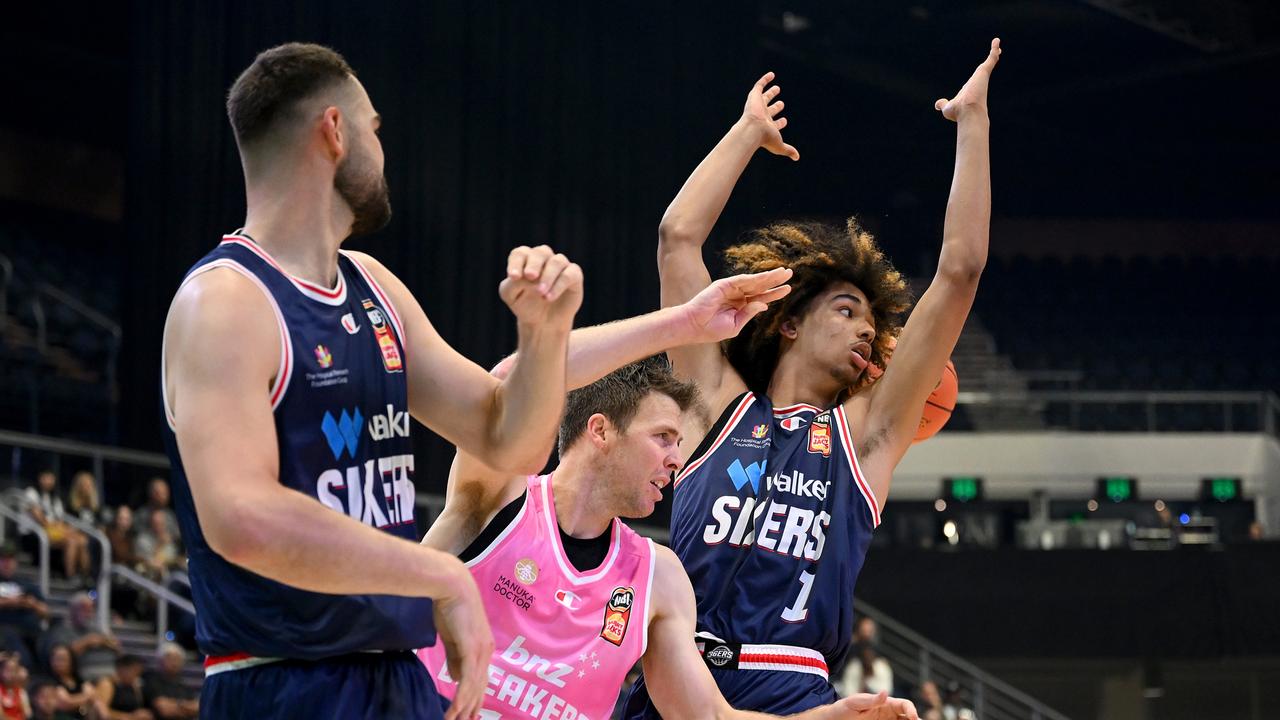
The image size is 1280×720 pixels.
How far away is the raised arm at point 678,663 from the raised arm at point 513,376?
1.02 metres

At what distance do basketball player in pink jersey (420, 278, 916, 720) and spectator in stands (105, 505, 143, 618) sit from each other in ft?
30.2

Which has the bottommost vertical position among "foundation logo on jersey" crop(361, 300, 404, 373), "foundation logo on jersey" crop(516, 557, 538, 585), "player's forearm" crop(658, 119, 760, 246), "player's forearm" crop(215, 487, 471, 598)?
"foundation logo on jersey" crop(516, 557, 538, 585)

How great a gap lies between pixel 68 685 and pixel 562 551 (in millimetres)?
7558

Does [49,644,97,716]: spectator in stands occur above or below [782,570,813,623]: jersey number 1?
below

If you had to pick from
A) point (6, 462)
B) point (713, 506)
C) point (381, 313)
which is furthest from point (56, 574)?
point (381, 313)

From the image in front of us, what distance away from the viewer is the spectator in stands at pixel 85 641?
34.3ft

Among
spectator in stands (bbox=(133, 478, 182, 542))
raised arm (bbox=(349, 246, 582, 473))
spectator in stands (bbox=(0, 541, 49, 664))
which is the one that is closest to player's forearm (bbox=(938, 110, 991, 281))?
raised arm (bbox=(349, 246, 582, 473))

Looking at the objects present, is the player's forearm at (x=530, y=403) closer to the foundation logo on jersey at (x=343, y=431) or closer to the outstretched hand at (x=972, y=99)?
the foundation logo on jersey at (x=343, y=431)

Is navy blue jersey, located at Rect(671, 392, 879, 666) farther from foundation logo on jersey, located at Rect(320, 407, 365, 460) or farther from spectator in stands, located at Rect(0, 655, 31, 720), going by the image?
spectator in stands, located at Rect(0, 655, 31, 720)

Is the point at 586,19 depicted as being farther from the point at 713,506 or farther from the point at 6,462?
the point at 713,506

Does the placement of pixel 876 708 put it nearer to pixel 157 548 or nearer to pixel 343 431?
pixel 343 431

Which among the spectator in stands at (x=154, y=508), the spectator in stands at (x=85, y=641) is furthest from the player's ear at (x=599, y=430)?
the spectator in stands at (x=154, y=508)

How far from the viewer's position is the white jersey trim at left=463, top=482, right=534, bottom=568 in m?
3.66

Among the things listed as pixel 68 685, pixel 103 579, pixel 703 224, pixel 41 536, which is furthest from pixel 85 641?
pixel 703 224
